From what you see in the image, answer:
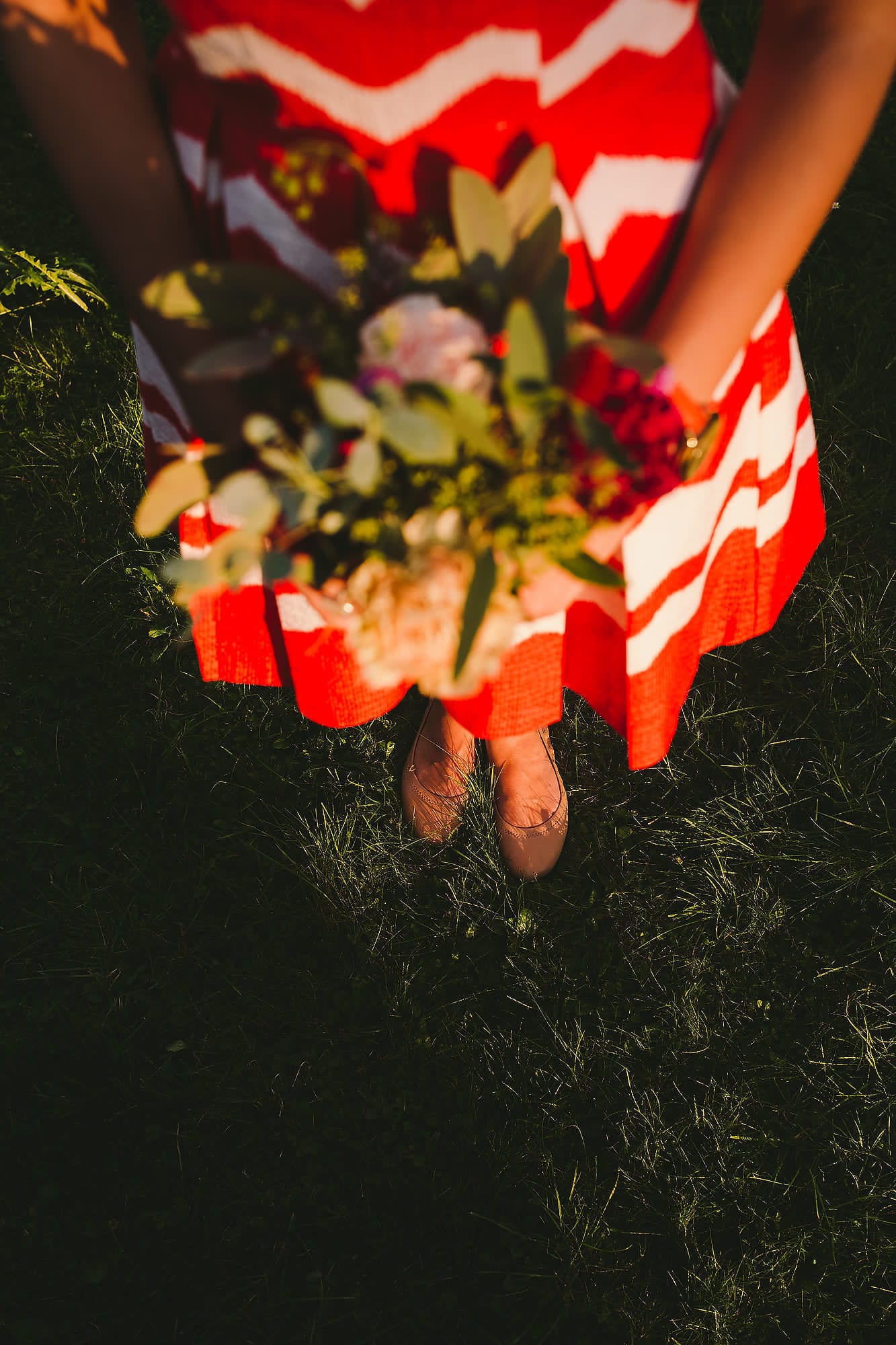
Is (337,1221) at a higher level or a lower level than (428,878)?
lower

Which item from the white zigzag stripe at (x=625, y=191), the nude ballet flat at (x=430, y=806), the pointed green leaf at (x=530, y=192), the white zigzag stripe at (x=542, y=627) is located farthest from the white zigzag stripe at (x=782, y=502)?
the nude ballet flat at (x=430, y=806)

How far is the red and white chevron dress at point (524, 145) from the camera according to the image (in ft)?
2.74

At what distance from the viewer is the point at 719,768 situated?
2.05 metres

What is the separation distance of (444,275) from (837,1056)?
1.73 meters

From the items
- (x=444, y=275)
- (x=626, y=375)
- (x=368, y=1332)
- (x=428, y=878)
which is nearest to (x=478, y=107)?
(x=444, y=275)

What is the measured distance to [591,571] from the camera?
2.68 ft

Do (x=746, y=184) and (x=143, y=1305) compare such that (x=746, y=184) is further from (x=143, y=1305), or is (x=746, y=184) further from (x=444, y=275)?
(x=143, y=1305)

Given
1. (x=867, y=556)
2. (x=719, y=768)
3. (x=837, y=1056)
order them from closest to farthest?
1. (x=837, y=1056)
2. (x=719, y=768)
3. (x=867, y=556)

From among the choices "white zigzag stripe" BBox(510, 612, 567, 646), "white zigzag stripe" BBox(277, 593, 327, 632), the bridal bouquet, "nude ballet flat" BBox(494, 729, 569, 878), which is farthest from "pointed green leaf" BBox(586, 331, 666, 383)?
"nude ballet flat" BBox(494, 729, 569, 878)

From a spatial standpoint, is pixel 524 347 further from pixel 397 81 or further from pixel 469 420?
pixel 397 81

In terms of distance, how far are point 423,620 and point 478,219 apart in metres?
0.38

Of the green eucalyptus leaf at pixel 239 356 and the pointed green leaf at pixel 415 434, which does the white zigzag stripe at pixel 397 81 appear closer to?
the green eucalyptus leaf at pixel 239 356

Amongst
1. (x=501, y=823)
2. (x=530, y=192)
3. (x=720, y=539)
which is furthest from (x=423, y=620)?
(x=501, y=823)

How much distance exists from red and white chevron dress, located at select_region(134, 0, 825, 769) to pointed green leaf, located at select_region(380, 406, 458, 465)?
34 centimetres
